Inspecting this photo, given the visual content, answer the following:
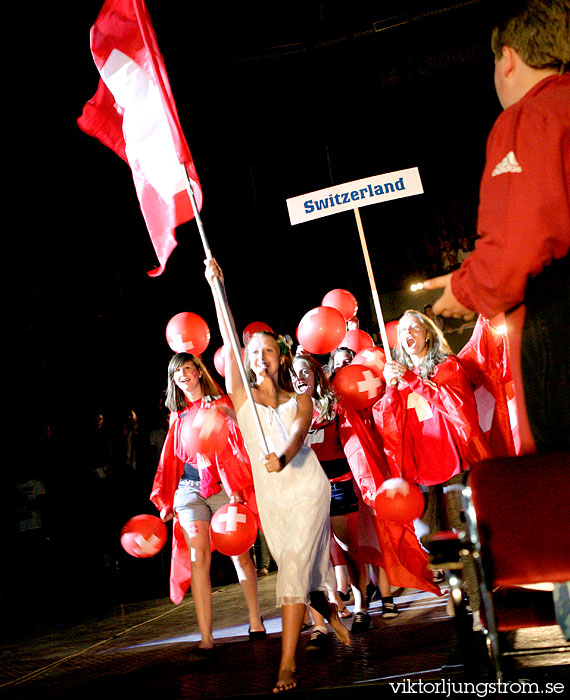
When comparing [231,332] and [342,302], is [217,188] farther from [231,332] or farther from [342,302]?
[231,332]

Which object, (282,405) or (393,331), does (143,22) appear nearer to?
(282,405)

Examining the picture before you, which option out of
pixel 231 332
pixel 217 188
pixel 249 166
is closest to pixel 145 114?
pixel 231 332

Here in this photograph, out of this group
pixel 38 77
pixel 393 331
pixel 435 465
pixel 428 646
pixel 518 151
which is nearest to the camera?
pixel 518 151

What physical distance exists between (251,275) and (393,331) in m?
5.32

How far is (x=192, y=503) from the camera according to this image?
4.87 m

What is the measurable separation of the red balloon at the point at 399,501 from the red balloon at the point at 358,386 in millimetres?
922

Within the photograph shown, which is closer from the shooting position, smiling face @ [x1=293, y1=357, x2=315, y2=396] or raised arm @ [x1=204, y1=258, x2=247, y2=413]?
raised arm @ [x1=204, y1=258, x2=247, y2=413]

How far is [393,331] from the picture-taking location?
6188mm

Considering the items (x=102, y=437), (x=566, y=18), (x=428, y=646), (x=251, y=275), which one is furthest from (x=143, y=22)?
(x=251, y=275)

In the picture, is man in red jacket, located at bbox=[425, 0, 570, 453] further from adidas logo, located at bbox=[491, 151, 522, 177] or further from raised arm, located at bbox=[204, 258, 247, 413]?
raised arm, located at bbox=[204, 258, 247, 413]

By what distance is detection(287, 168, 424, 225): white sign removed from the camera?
5.15m

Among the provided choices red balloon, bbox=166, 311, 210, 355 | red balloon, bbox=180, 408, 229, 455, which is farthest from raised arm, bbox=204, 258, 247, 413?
red balloon, bbox=166, 311, 210, 355

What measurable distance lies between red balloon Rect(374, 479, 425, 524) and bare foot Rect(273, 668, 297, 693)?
129 centimetres

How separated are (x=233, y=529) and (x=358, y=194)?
2533 millimetres
